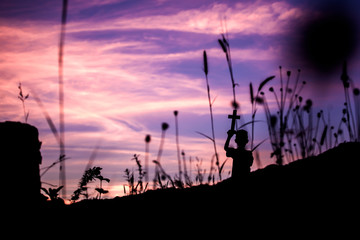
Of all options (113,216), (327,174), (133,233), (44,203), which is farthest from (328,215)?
(44,203)

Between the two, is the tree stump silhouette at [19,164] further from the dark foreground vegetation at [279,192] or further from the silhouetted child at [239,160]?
A: the silhouetted child at [239,160]

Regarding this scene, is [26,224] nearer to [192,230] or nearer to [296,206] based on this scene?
[192,230]

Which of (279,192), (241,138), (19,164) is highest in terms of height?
(241,138)

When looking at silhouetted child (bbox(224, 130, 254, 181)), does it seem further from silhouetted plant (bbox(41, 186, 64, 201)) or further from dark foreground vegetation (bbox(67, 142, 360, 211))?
silhouetted plant (bbox(41, 186, 64, 201))

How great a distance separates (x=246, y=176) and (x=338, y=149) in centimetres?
119

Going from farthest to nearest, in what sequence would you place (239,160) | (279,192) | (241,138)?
1. (241,138)
2. (239,160)
3. (279,192)

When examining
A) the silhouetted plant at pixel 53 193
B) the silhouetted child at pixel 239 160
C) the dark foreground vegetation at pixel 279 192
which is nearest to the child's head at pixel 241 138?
the silhouetted child at pixel 239 160

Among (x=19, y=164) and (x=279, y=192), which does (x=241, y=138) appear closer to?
(x=279, y=192)

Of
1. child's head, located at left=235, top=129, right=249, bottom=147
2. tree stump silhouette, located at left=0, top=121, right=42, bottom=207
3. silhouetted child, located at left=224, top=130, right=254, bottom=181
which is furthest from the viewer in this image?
child's head, located at left=235, top=129, right=249, bottom=147

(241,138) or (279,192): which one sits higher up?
(241,138)

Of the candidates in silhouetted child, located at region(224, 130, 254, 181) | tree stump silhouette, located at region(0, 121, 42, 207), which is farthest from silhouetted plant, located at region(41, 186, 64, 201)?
silhouetted child, located at region(224, 130, 254, 181)

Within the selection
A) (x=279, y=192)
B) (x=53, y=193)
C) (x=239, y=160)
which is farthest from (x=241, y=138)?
(x=53, y=193)

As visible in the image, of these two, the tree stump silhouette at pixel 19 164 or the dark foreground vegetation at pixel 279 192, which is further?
the tree stump silhouette at pixel 19 164

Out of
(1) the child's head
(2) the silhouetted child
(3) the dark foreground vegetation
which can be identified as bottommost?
(3) the dark foreground vegetation
